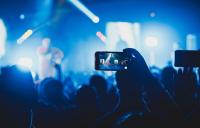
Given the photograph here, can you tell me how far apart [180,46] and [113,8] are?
107 inches

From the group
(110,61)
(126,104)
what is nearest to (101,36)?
(126,104)

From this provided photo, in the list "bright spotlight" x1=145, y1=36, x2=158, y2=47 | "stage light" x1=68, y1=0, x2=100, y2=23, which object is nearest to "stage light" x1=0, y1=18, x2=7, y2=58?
"stage light" x1=68, y1=0, x2=100, y2=23

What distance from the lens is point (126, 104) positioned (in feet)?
8.83

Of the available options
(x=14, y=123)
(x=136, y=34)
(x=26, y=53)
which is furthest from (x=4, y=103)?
(x=26, y=53)

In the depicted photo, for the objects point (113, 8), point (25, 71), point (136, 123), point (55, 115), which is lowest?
point (55, 115)

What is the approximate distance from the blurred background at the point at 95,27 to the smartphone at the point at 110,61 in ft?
21.7

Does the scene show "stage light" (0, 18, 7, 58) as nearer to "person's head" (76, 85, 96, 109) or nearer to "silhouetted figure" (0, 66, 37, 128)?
"person's head" (76, 85, 96, 109)

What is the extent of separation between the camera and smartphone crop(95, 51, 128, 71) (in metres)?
Result: 2.47

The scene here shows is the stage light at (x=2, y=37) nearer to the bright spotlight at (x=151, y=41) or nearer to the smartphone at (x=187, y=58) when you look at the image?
the bright spotlight at (x=151, y=41)

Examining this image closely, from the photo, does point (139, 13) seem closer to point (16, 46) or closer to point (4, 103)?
point (16, 46)

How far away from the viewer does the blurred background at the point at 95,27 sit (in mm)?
10047

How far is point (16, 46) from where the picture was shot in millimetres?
11281

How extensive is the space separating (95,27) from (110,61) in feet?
33.1

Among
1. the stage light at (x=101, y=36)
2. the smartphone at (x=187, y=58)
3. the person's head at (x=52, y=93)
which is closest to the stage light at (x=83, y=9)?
the stage light at (x=101, y=36)
